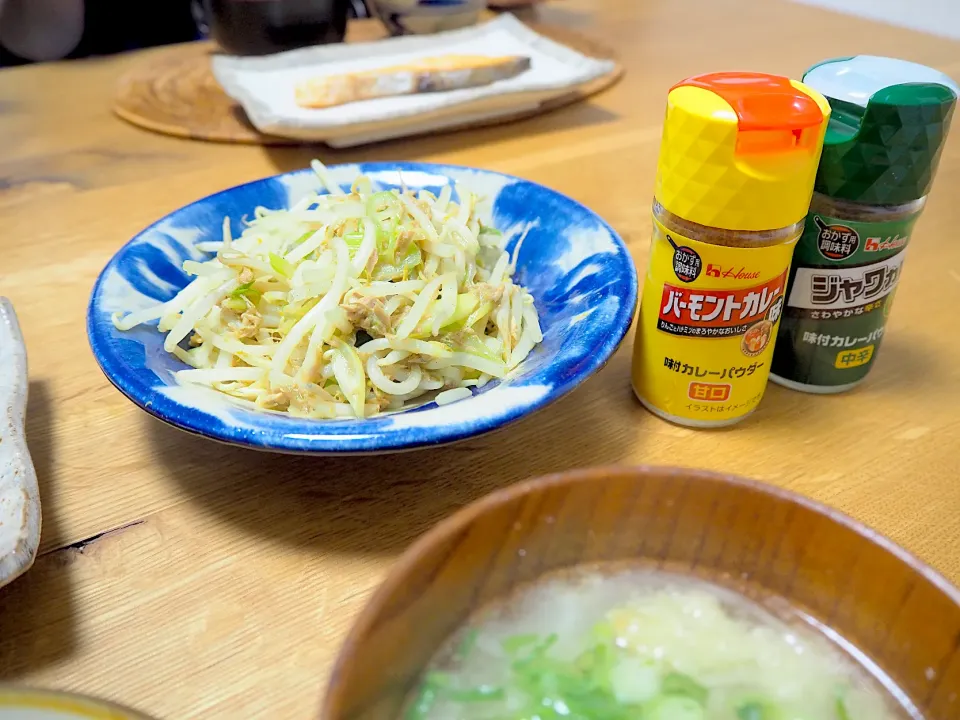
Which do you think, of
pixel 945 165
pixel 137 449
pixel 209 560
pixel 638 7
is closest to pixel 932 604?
pixel 209 560

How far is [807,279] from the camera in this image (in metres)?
0.83

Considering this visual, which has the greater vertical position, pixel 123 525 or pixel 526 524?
pixel 526 524

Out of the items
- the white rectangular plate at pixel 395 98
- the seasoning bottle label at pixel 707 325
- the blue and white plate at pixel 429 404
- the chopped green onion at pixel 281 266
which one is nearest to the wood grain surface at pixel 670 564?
the blue and white plate at pixel 429 404

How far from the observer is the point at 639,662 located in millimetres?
483

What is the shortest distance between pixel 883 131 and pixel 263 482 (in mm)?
688

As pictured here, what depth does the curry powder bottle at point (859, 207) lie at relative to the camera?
74 cm

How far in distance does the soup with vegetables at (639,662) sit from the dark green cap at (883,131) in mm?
461

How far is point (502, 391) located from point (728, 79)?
363 millimetres

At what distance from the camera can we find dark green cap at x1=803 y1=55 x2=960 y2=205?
73 cm

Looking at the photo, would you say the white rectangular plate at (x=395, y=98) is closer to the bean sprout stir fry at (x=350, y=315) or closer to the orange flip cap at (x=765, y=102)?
the bean sprout stir fry at (x=350, y=315)

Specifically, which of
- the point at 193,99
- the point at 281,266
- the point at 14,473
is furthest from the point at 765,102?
the point at 193,99

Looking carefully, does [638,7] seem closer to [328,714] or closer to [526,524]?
[526,524]

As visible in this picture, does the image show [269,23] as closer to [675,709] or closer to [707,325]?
[707,325]

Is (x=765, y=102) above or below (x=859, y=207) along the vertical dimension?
above
